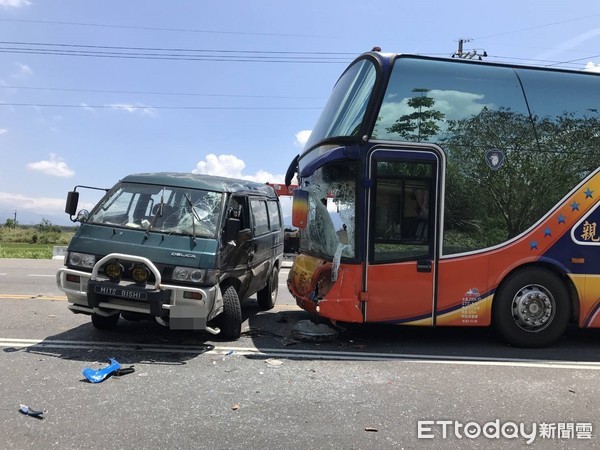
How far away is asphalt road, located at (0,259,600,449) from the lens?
3.58m

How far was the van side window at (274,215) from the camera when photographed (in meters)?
8.96

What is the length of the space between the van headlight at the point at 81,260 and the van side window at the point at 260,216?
2.60 m

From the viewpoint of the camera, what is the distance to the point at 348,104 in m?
6.36

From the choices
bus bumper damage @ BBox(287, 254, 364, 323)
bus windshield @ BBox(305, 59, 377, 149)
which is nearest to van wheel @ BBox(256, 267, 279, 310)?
bus bumper damage @ BBox(287, 254, 364, 323)

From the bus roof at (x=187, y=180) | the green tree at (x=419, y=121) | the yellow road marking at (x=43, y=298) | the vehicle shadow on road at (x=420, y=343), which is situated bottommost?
the vehicle shadow on road at (x=420, y=343)

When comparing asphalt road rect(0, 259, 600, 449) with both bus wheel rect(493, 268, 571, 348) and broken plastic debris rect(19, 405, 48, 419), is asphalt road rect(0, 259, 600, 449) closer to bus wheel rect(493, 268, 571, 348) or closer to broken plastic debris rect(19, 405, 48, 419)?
broken plastic debris rect(19, 405, 48, 419)

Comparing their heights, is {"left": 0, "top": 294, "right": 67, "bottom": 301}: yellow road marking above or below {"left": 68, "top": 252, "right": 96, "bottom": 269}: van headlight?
below

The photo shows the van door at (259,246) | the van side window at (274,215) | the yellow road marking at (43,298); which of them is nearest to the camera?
the van door at (259,246)

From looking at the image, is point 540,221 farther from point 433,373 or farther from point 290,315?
point 290,315

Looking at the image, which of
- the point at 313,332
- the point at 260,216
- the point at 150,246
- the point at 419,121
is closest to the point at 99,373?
the point at 150,246

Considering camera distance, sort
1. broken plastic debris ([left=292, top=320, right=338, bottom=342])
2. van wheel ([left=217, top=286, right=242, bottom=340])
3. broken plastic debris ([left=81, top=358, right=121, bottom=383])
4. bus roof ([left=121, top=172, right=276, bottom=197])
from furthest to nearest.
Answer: bus roof ([left=121, top=172, right=276, bottom=197]) < broken plastic debris ([left=292, top=320, right=338, bottom=342]) < van wheel ([left=217, top=286, right=242, bottom=340]) < broken plastic debris ([left=81, top=358, right=121, bottom=383])

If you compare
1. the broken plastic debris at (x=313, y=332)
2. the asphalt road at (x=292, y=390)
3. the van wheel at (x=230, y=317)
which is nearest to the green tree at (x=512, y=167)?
the asphalt road at (x=292, y=390)

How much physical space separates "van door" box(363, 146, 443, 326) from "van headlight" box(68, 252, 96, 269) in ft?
11.2

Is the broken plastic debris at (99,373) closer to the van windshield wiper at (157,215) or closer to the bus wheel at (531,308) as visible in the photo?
the van windshield wiper at (157,215)
